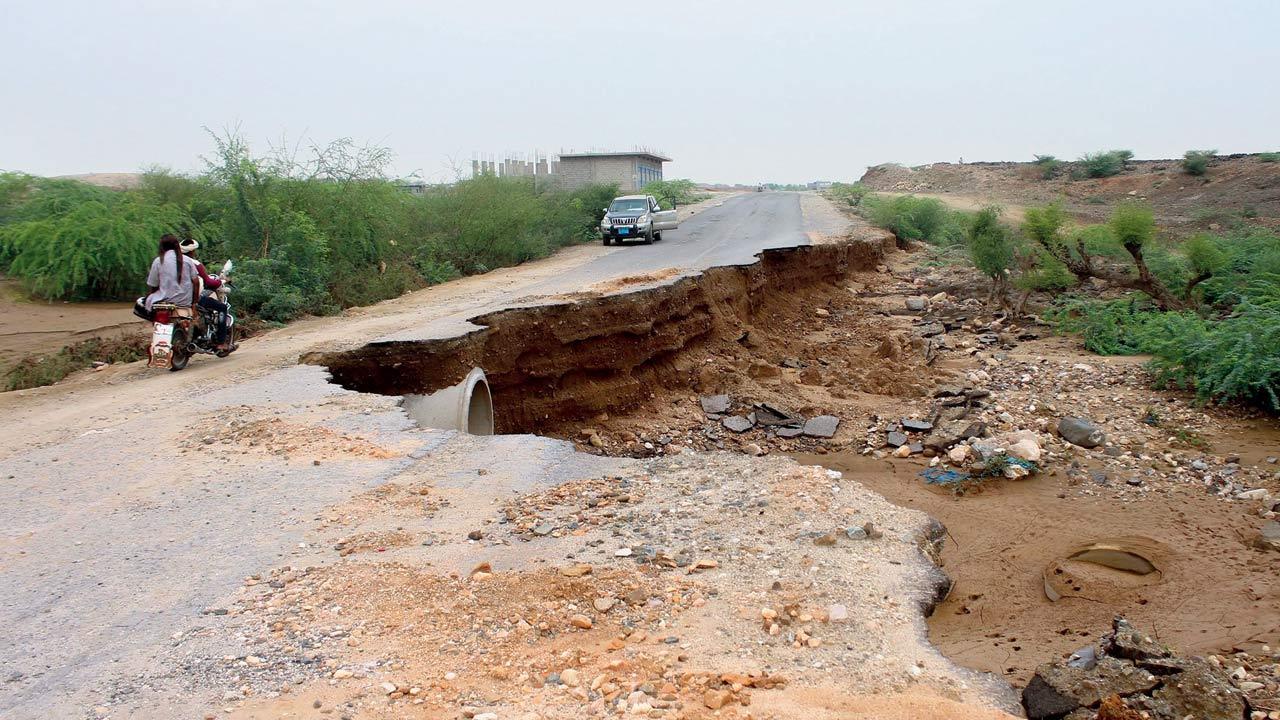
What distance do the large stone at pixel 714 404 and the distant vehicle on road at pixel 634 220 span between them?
1288 centimetres

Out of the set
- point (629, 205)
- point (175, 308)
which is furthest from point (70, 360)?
point (629, 205)

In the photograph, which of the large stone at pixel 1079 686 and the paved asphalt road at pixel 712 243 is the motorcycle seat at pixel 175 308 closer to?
the paved asphalt road at pixel 712 243

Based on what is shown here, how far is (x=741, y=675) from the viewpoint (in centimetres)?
366

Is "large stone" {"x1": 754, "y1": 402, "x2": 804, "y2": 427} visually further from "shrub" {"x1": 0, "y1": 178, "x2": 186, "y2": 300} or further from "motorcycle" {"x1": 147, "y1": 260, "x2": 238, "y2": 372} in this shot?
"shrub" {"x1": 0, "y1": 178, "x2": 186, "y2": 300}

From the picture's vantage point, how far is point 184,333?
9188 millimetres

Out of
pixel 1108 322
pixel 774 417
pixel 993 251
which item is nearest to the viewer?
pixel 774 417

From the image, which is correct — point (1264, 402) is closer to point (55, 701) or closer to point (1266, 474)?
point (1266, 474)

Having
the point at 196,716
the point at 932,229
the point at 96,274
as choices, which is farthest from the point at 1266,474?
the point at 932,229

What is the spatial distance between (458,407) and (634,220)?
16.4 m

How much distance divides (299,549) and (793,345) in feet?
37.0

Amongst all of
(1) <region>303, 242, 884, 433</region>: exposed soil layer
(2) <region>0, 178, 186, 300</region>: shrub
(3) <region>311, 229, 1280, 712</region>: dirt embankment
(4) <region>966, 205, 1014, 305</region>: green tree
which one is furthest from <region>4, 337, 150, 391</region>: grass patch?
(4) <region>966, 205, 1014, 305</region>: green tree

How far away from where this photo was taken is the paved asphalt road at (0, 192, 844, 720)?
3.61 metres

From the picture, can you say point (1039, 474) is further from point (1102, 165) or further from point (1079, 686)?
point (1102, 165)

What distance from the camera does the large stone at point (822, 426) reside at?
10703 millimetres
